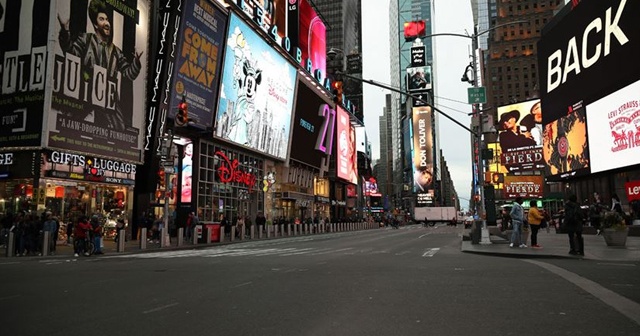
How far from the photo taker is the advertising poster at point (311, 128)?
57.6 meters

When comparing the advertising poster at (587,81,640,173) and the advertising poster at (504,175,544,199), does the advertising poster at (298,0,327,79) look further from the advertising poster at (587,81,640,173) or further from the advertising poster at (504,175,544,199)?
the advertising poster at (504,175,544,199)

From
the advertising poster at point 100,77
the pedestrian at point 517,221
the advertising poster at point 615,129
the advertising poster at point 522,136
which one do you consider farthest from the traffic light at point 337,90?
the advertising poster at point 522,136

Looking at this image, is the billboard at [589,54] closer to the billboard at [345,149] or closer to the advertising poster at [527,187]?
the billboard at [345,149]

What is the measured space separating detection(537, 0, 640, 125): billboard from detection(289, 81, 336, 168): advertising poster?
26.5 meters

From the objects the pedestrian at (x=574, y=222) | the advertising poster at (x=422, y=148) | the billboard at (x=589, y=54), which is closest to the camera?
the pedestrian at (x=574, y=222)

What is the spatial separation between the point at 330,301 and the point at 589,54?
44.7 m

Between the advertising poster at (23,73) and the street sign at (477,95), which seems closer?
the street sign at (477,95)

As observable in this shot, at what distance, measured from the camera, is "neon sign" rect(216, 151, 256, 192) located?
41500 mm

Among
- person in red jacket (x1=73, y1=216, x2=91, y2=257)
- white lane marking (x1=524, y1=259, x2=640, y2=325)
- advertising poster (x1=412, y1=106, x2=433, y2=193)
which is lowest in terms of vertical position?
white lane marking (x1=524, y1=259, x2=640, y2=325)

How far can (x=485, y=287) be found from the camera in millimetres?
8820

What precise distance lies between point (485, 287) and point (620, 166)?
36.6 m

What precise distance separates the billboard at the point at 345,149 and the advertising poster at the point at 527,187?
27.8m

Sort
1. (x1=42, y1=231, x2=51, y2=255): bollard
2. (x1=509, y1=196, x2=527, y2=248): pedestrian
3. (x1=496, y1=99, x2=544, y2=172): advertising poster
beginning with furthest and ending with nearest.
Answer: (x1=496, y1=99, x2=544, y2=172): advertising poster, (x1=42, y1=231, x2=51, y2=255): bollard, (x1=509, y1=196, x2=527, y2=248): pedestrian

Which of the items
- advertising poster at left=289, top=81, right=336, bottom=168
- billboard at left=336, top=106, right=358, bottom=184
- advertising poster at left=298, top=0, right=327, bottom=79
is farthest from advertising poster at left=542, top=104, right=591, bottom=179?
advertising poster at left=298, top=0, right=327, bottom=79
